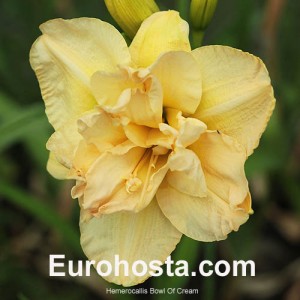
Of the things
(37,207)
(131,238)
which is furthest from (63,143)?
(37,207)

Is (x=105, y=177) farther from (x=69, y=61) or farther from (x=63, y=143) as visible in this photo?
(x=69, y=61)

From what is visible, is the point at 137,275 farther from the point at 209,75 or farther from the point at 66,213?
the point at 66,213

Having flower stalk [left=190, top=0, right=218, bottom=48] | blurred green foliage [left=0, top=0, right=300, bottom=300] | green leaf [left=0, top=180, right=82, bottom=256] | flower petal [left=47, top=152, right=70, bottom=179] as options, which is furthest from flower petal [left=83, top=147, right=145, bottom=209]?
blurred green foliage [left=0, top=0, right=300, bottom=300]

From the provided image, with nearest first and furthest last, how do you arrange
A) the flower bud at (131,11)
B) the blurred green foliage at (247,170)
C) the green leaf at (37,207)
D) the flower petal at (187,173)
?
the flower petal at (187,173) → the flower bud at (131,11) → the green leaf at (37,207) → the blurred green foliage at (247,170)

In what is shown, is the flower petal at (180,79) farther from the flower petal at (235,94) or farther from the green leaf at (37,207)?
the green leaf at (37,207)

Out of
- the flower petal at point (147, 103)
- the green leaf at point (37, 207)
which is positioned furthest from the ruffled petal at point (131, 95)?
the green leaf at point (37, 207)

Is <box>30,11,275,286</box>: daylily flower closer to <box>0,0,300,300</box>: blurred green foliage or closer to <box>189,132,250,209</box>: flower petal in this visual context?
<box>189,132,250,209</box>: flower petal
